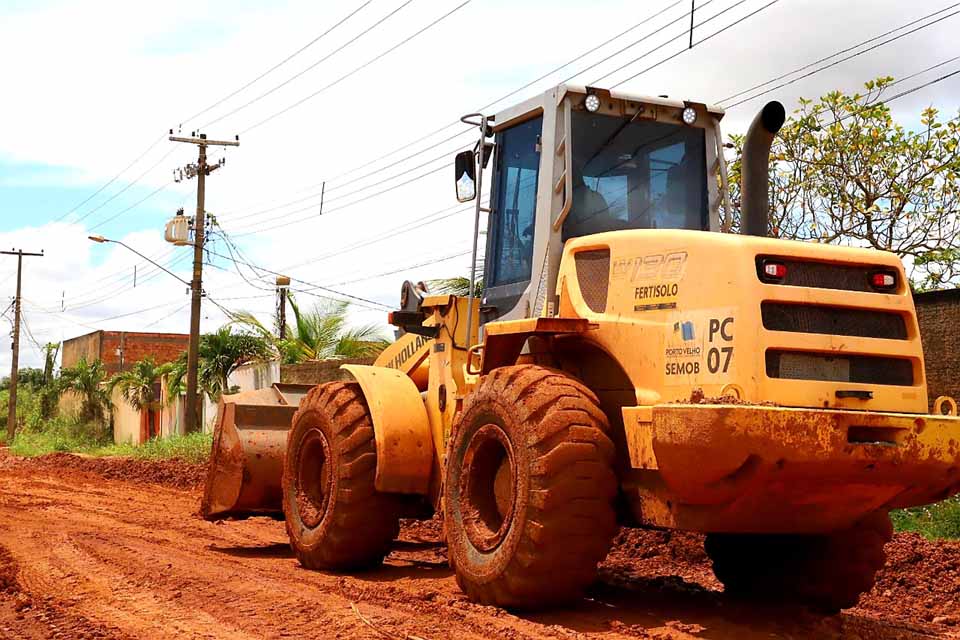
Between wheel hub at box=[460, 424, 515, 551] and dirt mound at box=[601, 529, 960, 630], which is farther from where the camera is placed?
dirt mound at box=[601, 529, 960, 630]

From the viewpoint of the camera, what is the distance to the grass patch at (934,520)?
32.8 ft

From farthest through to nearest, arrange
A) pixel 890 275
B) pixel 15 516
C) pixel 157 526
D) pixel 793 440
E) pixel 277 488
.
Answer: pixel 15 516, pixel 157 526, pixel 277 488, pixel 890 275, pixel 793 440

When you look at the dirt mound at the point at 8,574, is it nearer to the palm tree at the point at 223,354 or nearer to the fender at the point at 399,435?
the fender at the point at 399,435

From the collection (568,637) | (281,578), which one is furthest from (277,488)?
(568,637)

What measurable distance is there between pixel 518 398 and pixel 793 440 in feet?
5.42

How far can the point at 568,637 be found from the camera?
6.05 metres

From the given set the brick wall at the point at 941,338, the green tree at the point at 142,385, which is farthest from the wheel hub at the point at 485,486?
the green tree at the point at 142,385

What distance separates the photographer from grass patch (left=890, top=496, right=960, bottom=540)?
10.0 metres

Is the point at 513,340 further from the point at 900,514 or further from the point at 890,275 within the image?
the point at 900,514

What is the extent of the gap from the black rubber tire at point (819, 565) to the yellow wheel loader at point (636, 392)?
0.05ft

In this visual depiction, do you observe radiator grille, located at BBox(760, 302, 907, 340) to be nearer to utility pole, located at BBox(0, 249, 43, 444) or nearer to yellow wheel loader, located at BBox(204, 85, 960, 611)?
yellow wheel loader, located at BBox(204, 85, 960, 611)

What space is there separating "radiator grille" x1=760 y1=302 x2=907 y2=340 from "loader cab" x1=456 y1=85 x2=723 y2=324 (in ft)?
5.46

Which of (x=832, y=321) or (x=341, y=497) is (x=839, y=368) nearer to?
(x=832, y=321)

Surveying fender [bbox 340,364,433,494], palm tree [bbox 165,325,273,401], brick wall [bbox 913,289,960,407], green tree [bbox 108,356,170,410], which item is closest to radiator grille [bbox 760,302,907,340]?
fender [bbox 340,364,433,494]
